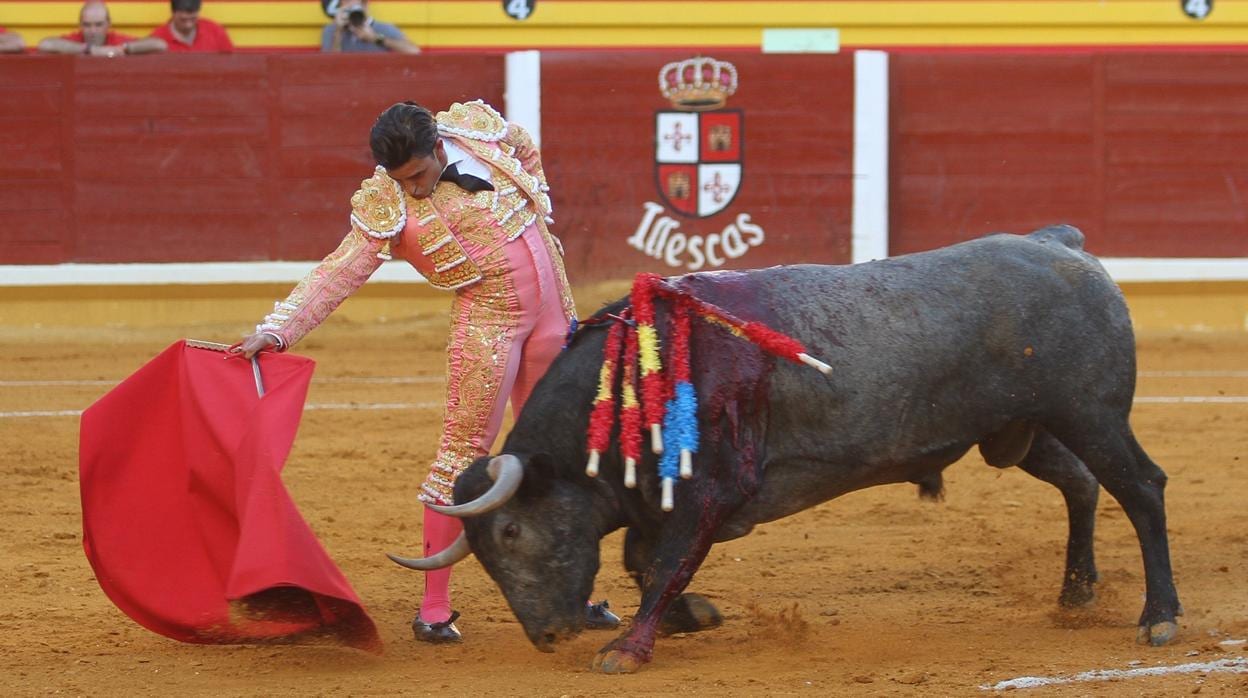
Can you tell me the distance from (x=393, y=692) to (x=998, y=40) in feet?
27.5

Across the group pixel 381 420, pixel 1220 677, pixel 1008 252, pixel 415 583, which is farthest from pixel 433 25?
pixel 1220 677

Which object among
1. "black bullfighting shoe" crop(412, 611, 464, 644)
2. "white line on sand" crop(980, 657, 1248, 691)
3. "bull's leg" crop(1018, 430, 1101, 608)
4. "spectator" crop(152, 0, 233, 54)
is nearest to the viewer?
"white line on sand" crop(980, 657, 1248, 691)

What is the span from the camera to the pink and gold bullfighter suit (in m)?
3.95

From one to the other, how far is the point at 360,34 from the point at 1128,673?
7.12 meters

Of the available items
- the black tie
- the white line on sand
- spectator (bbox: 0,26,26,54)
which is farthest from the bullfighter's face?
spectator (bbox: 0,26,26,54)

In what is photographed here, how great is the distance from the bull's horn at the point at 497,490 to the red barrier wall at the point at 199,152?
5.93 m

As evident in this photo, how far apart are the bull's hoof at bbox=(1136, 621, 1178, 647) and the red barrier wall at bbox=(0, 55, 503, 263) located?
6.23 meters

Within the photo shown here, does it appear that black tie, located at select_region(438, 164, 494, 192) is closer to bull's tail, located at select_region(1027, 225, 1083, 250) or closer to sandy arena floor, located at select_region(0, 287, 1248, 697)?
sandy arena floor, located at select_region(0, 287, 1248, 697)

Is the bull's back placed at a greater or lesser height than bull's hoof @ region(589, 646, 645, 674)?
greater

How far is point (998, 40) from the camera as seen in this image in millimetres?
11055

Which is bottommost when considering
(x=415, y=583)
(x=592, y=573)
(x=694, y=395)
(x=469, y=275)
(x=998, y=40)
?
(x=415, y=583)

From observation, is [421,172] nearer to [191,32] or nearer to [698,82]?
[698,82]

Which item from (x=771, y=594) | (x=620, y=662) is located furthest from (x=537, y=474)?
(x=771, y=594)

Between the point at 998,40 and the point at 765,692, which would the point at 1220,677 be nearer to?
the point at 765,692
